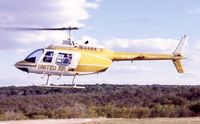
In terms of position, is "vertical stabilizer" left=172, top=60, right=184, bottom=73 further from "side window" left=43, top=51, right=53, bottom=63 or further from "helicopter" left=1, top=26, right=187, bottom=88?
"side window" left=43, top=51, right=53, bottom=63

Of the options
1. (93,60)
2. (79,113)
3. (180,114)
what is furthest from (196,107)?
(93,60)

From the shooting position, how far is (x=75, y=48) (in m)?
32.7

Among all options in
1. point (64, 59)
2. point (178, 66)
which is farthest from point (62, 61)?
point (178, 66)

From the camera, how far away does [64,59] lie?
32344 mm

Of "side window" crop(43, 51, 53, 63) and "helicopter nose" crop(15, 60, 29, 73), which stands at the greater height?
"side window" crop(43, 51, 53, 63)

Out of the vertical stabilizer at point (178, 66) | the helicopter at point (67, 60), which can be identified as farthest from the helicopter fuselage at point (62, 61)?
the vertical stabilizer at point (178, 66)

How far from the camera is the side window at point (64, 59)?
3214cm

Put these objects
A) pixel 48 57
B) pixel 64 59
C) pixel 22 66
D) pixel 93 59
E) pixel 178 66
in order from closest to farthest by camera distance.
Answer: pixel 48 57 → pixel 64 59 → pixel 22 66 → pixel 93 59 → pixel 178 66

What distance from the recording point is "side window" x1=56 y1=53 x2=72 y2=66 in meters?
32.1

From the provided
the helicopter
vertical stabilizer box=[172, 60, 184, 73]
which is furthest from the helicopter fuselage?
vertical stabilizer box=[172, 60, 184, 73]

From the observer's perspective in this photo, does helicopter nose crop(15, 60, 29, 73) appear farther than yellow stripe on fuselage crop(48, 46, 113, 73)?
No

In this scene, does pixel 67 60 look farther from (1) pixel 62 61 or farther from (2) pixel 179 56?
(2) pixel 179 56

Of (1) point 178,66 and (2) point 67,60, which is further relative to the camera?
(1) point 178,66

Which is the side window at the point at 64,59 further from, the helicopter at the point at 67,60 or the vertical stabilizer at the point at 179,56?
the vertical stabilizer at the point at 179,56
